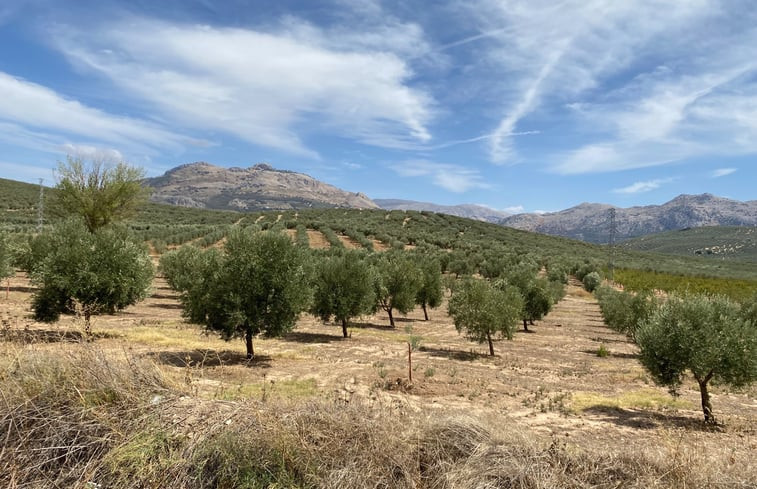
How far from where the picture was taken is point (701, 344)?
14.2 metres

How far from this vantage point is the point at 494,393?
16.5 metres

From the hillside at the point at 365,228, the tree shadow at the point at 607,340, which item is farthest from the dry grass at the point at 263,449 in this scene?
the hillside at the point at 365,228

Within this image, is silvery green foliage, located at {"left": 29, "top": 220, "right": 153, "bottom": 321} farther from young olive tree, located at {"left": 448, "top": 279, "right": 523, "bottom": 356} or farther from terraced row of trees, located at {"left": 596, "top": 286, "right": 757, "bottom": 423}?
terraced row of trees, located at {"left": 596, "top": 286, "right": 757, "bottom": 423}

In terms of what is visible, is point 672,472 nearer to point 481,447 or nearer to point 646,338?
point 481,447

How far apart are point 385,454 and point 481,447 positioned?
1287mm

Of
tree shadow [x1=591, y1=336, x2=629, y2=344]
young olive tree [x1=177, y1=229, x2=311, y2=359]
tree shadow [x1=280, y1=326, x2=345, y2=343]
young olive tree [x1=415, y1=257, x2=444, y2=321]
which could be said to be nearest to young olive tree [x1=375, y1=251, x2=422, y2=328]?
young olive tree [x1=415, y1=257, x2=444, y2=321]

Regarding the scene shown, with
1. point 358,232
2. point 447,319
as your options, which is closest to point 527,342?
point 447,319

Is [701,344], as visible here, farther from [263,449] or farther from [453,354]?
[263,449]

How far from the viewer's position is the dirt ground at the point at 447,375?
40.2 feet

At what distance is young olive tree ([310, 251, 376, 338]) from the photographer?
89.9 ft

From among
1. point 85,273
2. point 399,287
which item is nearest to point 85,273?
point 85,273

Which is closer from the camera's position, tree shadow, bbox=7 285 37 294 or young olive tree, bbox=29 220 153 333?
young olive tree, bbox=29 220 153 333

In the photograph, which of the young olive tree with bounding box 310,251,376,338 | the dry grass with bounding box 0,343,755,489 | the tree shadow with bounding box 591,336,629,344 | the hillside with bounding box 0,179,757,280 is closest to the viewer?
the dry grass with bounding box 0,343,755,489

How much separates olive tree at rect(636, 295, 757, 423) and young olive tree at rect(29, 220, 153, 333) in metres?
20.7
